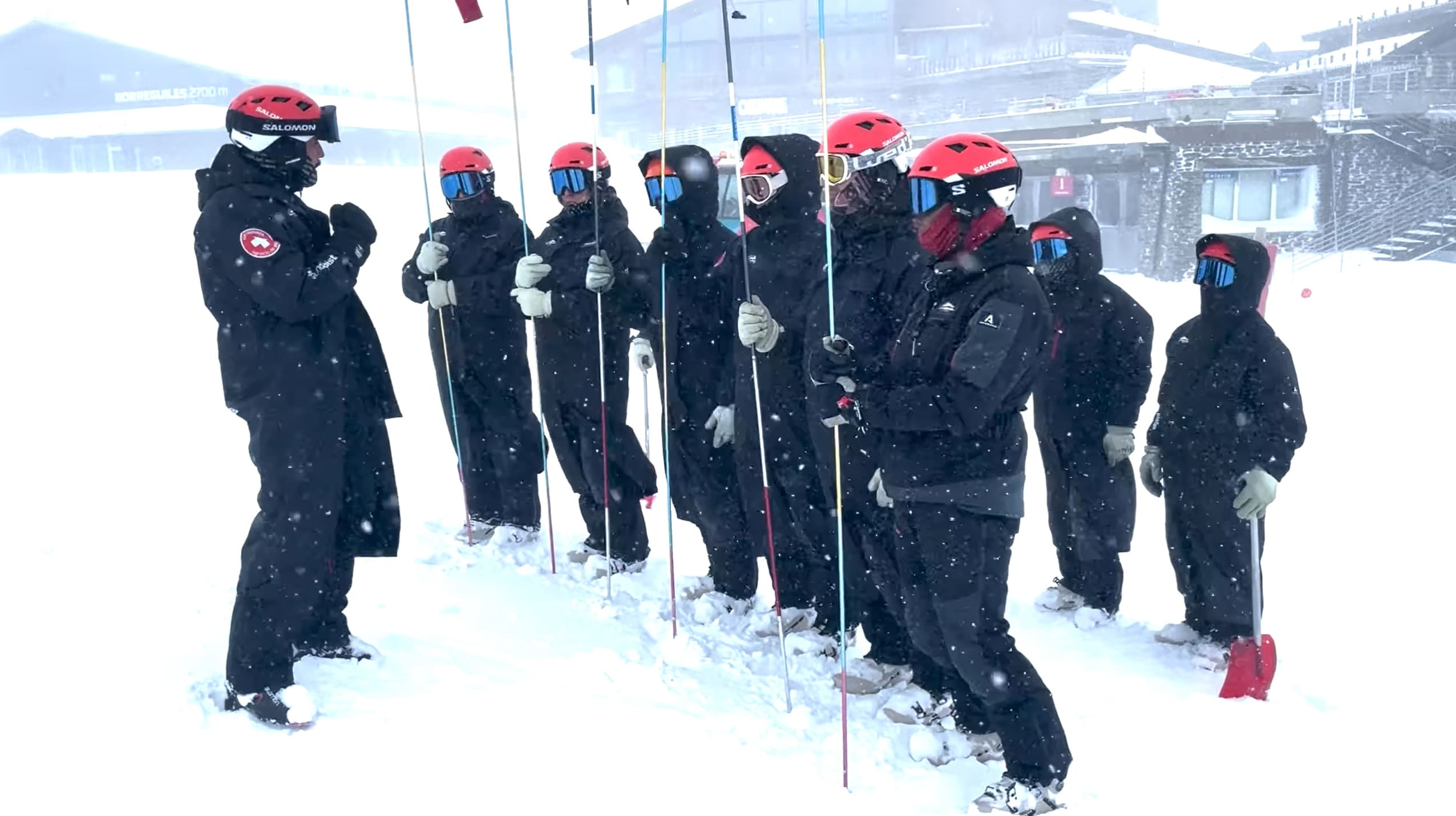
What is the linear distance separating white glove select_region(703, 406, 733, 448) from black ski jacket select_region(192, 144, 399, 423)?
6.02ft

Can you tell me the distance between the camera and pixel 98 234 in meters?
18.9

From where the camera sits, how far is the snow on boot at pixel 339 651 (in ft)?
13.3

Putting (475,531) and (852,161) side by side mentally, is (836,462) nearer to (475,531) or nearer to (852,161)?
(852,161)

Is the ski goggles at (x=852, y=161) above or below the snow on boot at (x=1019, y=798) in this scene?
above

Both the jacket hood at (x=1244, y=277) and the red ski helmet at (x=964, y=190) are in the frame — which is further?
the jacket hood at (x=1244, y=277)

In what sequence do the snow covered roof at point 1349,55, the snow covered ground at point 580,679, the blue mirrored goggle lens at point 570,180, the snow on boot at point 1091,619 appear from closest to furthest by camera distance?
the snow covered ground at point 580,679
the snow on boot at point 1091,619
the blue mirrored goggle lens at point 570,180
the snow covered roof at point 1349,55

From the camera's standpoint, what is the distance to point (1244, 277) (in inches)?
169

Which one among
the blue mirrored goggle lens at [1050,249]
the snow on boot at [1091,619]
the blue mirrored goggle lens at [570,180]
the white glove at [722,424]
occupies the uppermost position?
the blue mirrored goggle lens at [570,180]

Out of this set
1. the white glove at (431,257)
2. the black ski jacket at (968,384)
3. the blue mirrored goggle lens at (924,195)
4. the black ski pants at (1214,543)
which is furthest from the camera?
the white glove at (431,257)

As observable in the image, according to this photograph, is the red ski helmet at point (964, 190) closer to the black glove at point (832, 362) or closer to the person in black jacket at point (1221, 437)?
the black glove at point (832, 362)

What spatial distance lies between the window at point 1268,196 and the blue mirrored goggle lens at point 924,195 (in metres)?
23.3

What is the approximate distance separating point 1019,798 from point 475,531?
3.75 m

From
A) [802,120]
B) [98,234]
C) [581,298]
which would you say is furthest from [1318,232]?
[98,234]

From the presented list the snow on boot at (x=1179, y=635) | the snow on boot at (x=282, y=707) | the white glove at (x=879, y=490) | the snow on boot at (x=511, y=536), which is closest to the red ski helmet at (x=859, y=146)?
the white glove at (x=879, y=490)
